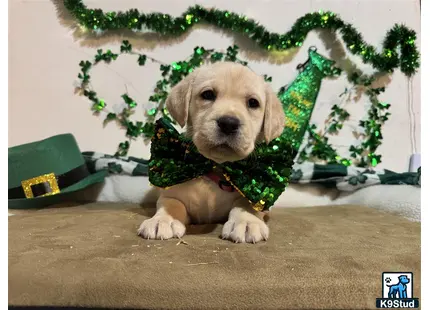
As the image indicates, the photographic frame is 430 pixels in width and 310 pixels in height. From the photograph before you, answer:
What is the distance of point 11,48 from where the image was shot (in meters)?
2.94

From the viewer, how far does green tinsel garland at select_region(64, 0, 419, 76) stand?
2.83 metres

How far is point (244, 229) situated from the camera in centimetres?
141

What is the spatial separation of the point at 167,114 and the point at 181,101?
1.26m

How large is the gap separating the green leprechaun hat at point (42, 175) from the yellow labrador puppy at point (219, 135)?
3.30 ft

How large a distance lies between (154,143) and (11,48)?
2049 mm

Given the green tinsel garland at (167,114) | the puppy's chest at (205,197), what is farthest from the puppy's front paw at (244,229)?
the green tinsel garland at (167,114)

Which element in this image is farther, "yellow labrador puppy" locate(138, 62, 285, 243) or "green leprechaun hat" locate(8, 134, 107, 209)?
"green leprechaun hat" locate(8, 134, 107, 209)

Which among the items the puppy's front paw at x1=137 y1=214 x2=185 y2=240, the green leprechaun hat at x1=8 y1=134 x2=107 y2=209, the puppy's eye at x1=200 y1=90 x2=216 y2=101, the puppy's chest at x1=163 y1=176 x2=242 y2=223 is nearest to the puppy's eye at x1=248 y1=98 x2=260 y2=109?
the puppy's eye at x1=200 y1=90 x2=216 y2=101

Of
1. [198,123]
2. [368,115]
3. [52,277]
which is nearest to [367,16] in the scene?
[368,115]

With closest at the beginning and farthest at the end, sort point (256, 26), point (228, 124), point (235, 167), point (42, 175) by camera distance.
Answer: point (228, 124)
point (235, 167)
point (42, 175)
point (256, 26)

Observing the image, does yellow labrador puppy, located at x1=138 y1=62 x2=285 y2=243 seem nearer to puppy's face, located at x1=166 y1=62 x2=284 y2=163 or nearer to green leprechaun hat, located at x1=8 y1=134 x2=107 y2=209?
puppy's face, located at x1=166 y1=62 x2=284 y2=163

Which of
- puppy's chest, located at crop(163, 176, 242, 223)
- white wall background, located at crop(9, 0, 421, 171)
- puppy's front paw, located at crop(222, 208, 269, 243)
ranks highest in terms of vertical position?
white wall background, located at crop(9, 0, 421, 171)

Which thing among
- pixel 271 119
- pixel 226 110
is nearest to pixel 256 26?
pixel 271 119

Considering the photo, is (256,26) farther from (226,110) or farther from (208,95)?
(226,110)
